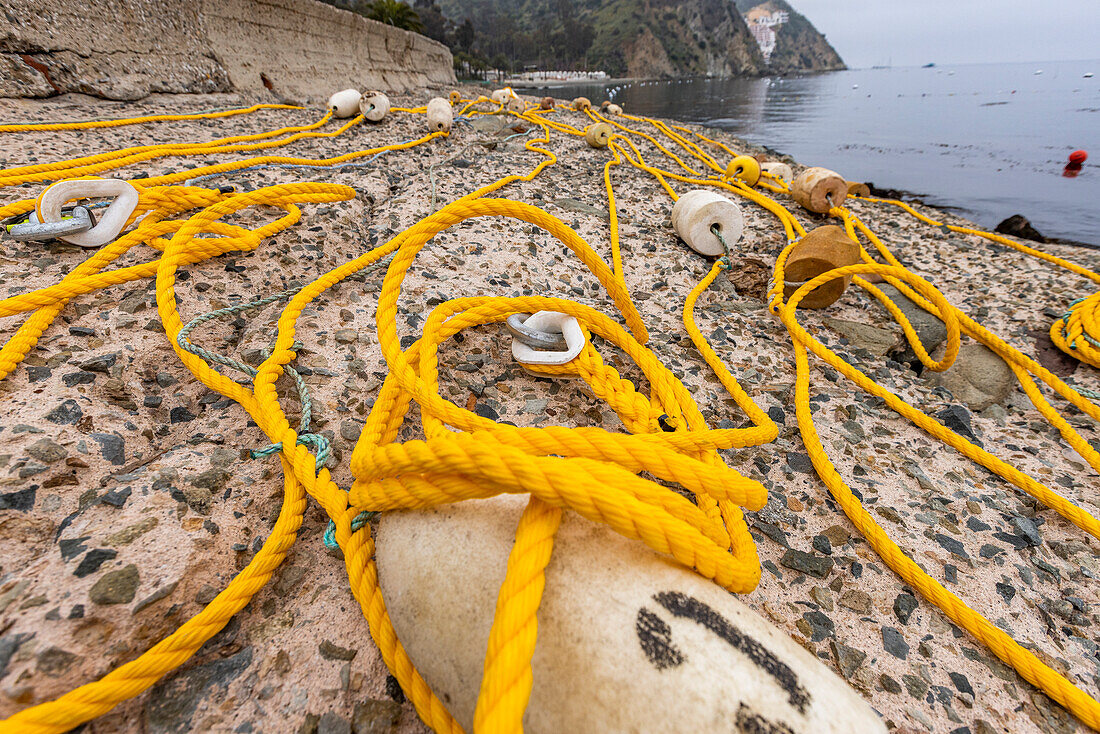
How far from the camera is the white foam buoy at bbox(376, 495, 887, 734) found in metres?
0.69

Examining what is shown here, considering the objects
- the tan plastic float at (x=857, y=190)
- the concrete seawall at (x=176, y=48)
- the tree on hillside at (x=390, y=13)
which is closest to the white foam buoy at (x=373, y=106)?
the concrete seawall at (x=176, y=48)

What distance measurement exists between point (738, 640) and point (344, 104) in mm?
5844

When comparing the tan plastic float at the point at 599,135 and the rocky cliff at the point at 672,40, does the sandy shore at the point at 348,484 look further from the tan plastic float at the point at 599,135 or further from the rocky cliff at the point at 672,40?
the rocky cliff at the point at 672,40

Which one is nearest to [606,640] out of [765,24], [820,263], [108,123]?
[820,263]

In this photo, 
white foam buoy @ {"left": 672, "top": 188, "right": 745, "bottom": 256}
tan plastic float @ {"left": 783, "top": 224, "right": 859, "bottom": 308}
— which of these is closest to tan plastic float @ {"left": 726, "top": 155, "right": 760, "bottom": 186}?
white foam buoy @ {"left": 672, "top": 188, "right": 745, "bottom": 256}

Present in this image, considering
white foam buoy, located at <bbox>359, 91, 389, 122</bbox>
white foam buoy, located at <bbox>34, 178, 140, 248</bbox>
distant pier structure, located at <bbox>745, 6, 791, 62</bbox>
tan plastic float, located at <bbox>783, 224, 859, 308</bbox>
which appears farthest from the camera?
distant pier structure, located at <bbox>745, 6, 791, 62</bbox>

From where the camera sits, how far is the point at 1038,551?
4.63ft

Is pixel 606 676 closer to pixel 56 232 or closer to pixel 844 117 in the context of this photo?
pixel 56 232

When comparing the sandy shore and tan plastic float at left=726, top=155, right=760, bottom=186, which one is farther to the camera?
tan plastic float at left=726, top=155, right=760, bottom=186

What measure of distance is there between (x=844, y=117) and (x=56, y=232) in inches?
969

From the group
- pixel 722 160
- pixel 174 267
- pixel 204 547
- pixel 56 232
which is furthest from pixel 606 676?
pixel 722 160

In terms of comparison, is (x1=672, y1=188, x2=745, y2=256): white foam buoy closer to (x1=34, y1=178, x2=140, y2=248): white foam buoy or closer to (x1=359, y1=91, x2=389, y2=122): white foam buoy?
(x1=34, y1=178, x2=140, y2=248): white foam buoy

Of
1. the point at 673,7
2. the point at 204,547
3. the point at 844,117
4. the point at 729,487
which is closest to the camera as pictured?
the point at 729,487

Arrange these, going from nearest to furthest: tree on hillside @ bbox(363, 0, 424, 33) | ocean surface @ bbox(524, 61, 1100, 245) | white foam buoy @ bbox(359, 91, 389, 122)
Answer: white foam buoy @ bbox(359, 91, 389, 122), ocean surface @ bbox(524, 61, 1100, 245), tree on hillside @ bbox(363, 0, 424, 33)
